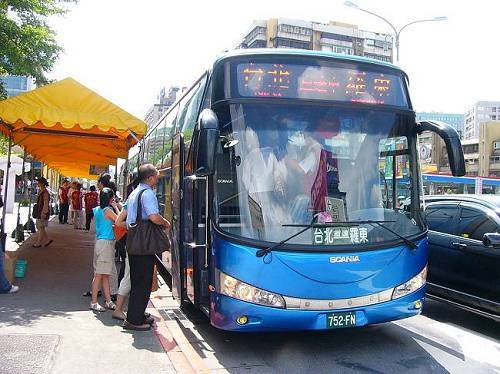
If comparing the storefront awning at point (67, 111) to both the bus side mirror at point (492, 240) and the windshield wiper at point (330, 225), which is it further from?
the bus side mirror at point (492, 240)

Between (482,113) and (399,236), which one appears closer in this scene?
(399,236)

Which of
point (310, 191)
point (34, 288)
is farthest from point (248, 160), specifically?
point (34, 288)

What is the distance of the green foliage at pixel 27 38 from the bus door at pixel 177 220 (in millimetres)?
6380

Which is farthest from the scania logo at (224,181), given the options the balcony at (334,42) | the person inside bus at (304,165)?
the balcony at (334,42)

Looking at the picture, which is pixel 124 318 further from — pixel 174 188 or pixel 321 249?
pixel 321 249

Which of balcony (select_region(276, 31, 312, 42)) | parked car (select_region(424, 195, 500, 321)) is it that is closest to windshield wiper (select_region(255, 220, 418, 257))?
parked car (select_region(424, 195, 500, 321))

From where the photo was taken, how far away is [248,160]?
5285 mm

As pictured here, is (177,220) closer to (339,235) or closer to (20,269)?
(339,235)

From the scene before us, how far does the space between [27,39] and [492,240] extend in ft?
35.3

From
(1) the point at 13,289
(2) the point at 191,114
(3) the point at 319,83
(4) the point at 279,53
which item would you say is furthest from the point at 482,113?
(1) the point at 13,289

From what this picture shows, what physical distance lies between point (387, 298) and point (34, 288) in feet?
18.3

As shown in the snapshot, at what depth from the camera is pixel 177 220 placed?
6.84 m

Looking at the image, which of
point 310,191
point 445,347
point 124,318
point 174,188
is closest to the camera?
point 310,191

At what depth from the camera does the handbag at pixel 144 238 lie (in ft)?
19.2
